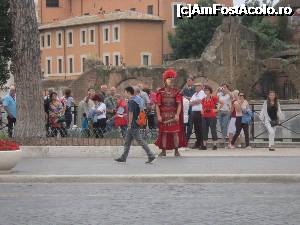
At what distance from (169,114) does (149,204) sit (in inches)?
316

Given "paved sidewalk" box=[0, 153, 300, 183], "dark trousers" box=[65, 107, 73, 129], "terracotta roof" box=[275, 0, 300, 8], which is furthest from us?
"terracotta roof" box=[275, 0, 300, 8]

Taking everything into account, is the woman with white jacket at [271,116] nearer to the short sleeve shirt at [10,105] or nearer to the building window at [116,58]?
the short sleeve shirt at [10,105]

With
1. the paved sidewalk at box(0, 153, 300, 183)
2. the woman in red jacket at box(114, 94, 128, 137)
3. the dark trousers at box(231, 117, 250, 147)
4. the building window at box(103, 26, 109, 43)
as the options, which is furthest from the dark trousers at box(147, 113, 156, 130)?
the building window at box(103, 26, 109, 43)

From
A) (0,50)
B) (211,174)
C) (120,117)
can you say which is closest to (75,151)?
(120,117)

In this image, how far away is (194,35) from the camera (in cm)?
9575

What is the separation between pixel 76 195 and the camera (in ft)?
46.7

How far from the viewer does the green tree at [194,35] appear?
9538cm

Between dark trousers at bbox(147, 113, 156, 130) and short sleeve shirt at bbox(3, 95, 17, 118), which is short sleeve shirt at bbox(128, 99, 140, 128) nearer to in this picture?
short sleeve shirt at bbox(3, 95, 17, 118)

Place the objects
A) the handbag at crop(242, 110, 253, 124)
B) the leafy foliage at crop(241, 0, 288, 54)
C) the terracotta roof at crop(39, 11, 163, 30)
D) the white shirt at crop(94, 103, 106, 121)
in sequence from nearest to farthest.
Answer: the handbag at crop(242, 110, 253, 124)
the white shirt at crop(94, 103, 106, 121)
the leafy foliage at crop(241, 0, 288, 54)
the terracotta roof at crop(39, 11, 163, 30)

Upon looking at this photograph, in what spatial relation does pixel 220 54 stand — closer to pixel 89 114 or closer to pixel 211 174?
pixel 89 114

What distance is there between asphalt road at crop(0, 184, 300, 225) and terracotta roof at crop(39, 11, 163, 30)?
87004 millimetres

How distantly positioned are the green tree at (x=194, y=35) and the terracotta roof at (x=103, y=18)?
22.0ft

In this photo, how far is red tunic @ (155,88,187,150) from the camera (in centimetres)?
2081

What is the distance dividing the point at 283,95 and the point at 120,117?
33619 mm
